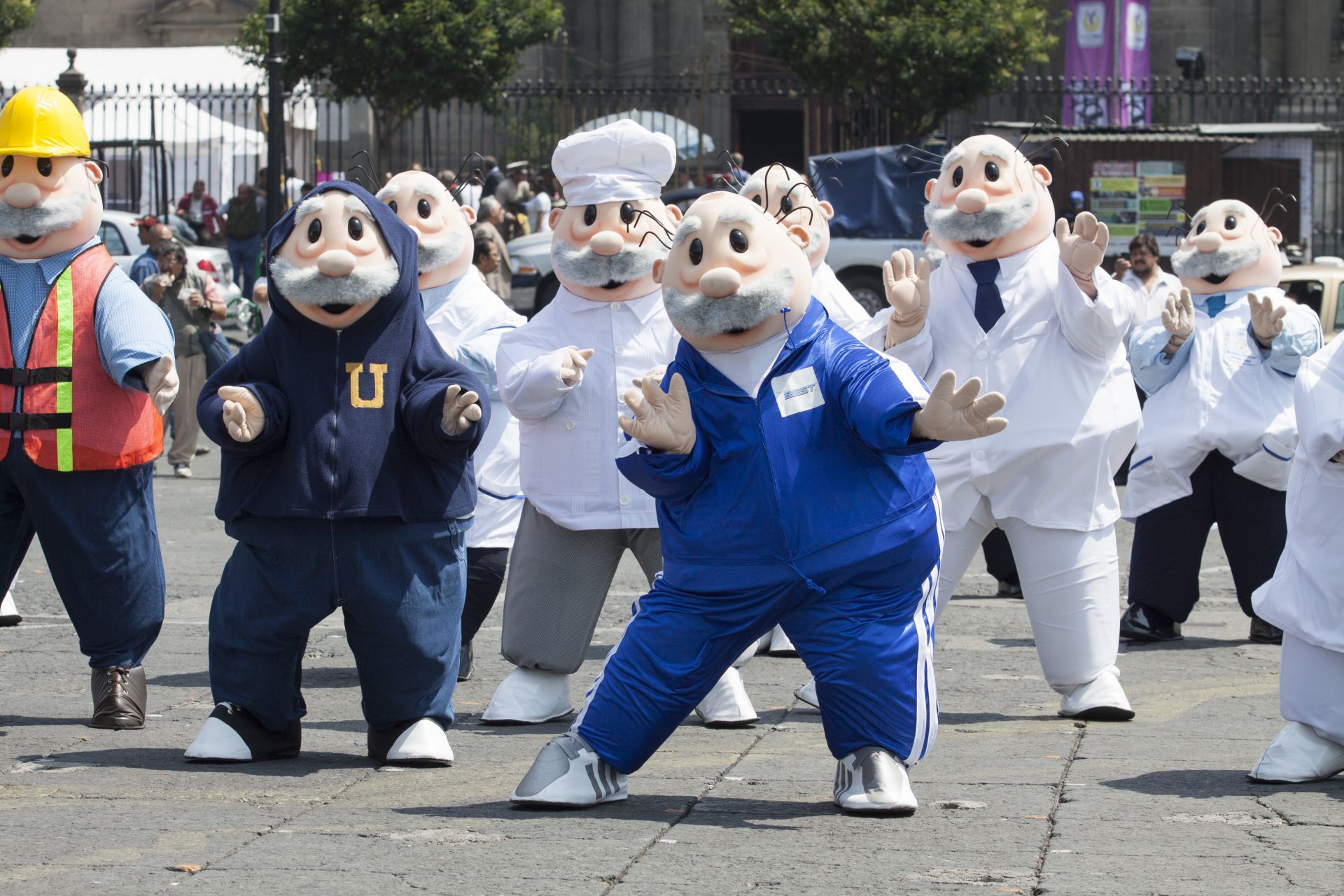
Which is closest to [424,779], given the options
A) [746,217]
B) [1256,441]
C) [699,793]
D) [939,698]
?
[699,793]

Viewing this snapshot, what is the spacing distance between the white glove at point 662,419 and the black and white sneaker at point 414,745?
1.18 metres

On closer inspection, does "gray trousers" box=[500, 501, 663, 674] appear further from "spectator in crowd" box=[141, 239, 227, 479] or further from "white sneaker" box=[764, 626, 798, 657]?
"spectator in crowd" box=[141, 239, 227, 479]

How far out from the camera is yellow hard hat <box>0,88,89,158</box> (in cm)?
609

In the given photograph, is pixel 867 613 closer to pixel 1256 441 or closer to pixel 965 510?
pixel 965 510

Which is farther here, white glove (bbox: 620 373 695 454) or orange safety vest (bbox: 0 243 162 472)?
orange safety vest (bbox: 0 243 162 472)

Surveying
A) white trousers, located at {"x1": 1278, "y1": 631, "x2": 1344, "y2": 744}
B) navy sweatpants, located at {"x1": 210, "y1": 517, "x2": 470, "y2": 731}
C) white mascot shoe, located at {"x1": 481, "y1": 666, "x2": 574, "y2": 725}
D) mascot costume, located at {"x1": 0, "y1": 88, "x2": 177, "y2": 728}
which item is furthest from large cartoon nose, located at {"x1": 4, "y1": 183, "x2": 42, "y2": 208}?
white trousers, located at {"x1": 1278, "y1": 631, "x2": 1344, "y2": 744}

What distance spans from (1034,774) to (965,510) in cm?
120

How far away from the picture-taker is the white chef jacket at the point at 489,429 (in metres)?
6.88

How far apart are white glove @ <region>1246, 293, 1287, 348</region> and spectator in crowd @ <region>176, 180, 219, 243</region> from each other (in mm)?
16980

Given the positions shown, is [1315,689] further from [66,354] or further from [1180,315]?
[66,354]

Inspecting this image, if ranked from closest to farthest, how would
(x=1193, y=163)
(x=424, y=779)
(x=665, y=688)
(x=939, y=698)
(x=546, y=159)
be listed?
(x=665, y=688)
(x=424, y=779)
(x=939, y=698)
(x=1193, y=163)
(x=546, y=159)

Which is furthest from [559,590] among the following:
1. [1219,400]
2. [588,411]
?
[1219,400]

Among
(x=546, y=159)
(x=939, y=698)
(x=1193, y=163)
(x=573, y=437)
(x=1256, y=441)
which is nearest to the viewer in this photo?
(x=573, y=437)

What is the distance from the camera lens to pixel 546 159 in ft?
87.6
